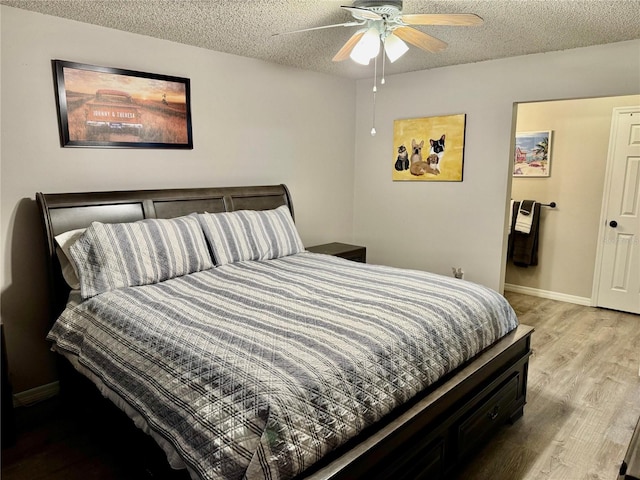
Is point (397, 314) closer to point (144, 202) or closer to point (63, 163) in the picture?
point (144, 202)

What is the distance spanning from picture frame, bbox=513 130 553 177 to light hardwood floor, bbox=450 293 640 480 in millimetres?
1662

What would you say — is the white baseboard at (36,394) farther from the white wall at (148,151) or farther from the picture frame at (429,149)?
the picture frame at (429,149)

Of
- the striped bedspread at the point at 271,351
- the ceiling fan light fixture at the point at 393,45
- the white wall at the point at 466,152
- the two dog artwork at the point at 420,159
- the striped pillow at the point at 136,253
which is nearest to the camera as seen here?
the striped bedspread at the point at 271,351

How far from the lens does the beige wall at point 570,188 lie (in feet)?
14.2

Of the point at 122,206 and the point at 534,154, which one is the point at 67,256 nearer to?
the point at 122,206

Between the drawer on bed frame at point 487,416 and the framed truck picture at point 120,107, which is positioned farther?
the framed truck picture at point 120,107

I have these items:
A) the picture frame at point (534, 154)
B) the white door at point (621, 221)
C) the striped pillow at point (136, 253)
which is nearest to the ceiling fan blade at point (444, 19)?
the striped pillow at point (136, 253)

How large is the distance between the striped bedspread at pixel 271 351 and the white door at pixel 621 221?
8.78ft

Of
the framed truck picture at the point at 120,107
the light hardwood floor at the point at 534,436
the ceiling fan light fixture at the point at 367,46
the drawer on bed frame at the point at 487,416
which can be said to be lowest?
the light hardwood floor at the point at 534,436

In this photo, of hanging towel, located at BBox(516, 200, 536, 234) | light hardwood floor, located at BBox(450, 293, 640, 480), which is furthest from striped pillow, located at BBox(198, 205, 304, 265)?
hanging towel, located at BBox(516, 200, 536, 234)

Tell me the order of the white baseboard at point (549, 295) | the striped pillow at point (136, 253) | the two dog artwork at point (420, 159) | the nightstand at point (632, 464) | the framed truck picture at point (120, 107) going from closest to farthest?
the nightstand at point (632, 464), the striped pillow at point (136, 253), the framed truck picture at point (120, 107), the two dog artwork at point (420, 159), the white baseboard at point (549, 295)

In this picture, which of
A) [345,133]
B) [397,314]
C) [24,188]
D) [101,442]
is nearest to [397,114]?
[345,133]

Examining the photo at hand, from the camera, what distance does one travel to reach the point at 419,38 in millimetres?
2504

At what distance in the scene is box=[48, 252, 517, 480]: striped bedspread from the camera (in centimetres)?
130
